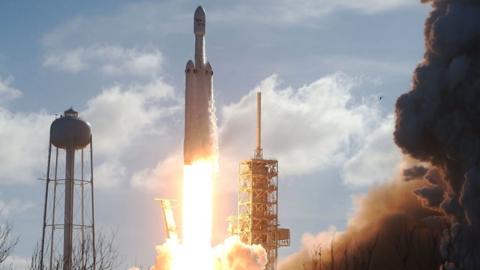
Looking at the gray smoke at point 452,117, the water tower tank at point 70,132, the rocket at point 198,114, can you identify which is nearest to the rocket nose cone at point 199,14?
the rocket at point 198,114

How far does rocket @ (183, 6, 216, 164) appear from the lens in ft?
220

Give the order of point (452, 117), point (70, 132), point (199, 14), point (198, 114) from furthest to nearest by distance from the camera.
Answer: point (70, 132), point (199, 14), point (198, 114), point (452, 117)

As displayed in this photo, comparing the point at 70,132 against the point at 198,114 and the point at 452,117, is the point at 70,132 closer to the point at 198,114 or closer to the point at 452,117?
the point at 198,114

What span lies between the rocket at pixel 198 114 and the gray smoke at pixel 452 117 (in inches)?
475

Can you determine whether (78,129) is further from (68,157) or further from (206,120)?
(206,120)

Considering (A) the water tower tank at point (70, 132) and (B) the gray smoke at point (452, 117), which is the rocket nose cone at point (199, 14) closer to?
(B) the gray smoke at point (452, 117)

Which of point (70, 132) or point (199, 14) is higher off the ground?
point (199, 14)

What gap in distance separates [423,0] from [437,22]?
341 centimetres

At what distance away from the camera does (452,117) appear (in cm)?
6025

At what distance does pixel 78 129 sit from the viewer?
9194 centimetres

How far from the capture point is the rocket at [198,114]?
220 feet

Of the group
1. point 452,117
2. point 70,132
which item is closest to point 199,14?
point 452,117

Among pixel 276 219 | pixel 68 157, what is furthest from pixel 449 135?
pixel 68 157

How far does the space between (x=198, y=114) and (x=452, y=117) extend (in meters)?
16.2
